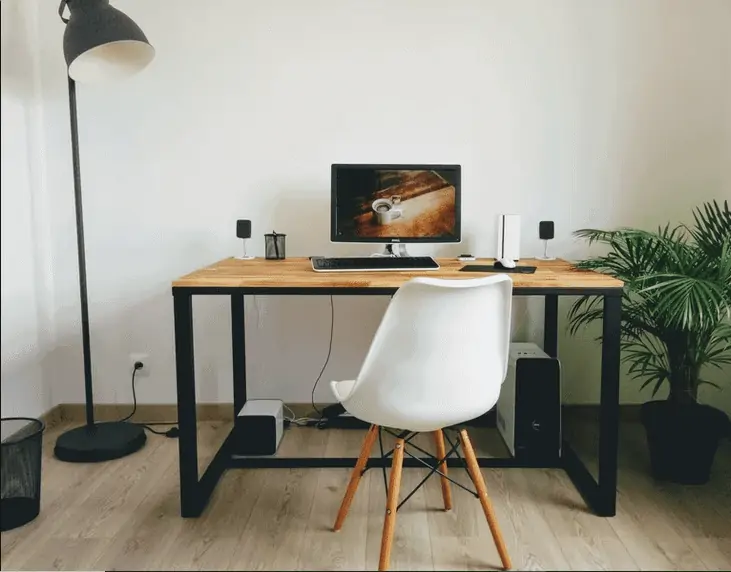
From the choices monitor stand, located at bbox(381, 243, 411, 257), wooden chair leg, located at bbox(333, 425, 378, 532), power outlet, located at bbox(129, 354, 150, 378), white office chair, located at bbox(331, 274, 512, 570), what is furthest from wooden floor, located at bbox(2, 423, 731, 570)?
monitor stand, located at bbox(381, 243, 411, 257)

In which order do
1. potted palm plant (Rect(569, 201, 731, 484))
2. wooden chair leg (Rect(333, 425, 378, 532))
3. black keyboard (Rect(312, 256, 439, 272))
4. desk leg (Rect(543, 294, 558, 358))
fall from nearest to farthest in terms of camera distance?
wooden chair leg (Rect(333, 425, 378, 532)), potted palm plant (Rect(569, 201, 731, 484)), black keyboard (Rect(312, 256, 439, 272)), desk leg (Rect(543, 294, 558, 358))

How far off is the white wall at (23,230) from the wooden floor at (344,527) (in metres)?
0.48

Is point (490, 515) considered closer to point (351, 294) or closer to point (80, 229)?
point (351, 294)

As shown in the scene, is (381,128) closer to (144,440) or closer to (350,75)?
(350,75)

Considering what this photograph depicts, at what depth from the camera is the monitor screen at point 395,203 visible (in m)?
2.74

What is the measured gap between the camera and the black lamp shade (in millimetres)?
2439

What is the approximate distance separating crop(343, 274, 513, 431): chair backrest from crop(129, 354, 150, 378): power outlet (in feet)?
5.26

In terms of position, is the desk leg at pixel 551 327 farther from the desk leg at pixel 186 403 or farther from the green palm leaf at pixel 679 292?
the desk leg at pixel 186 403

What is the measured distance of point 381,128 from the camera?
299 centimetres

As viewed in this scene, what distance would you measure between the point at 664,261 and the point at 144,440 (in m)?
2.18

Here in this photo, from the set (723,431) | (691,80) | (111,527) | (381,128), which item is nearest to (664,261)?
(723,431)

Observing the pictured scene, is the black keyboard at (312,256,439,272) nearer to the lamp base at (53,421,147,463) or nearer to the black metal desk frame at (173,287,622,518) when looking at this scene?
the black metal desk frame at (173,287,622,518)

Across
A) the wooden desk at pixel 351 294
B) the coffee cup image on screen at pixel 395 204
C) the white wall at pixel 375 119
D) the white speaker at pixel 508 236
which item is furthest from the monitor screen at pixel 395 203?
the wooden desk at pixel 351 294

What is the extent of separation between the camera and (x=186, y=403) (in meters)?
2.17
